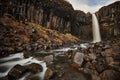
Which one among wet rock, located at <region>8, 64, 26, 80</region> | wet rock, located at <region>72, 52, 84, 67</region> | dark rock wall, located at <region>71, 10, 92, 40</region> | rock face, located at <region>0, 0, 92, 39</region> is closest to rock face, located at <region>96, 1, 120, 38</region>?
dark rock wall, located at <region>71, 10, 92, 40</region>

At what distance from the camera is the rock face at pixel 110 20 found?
46062mm

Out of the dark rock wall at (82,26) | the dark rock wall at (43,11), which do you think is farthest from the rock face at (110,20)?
the dark rock wall at (43,11)

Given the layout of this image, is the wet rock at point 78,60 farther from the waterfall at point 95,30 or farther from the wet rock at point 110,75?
the waterfall at point 95,30

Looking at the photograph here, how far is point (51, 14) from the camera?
46625 millimetres

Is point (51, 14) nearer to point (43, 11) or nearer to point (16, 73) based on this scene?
point (43, 11)

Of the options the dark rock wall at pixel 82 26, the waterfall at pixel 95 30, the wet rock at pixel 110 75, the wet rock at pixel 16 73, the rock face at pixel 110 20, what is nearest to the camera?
the wet rock at pixel 110 75

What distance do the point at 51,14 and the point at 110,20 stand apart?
2421 centimetres

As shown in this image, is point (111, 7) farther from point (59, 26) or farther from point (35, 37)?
point (35, 37)

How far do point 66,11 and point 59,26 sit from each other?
319 inches

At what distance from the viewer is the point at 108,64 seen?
11.4m

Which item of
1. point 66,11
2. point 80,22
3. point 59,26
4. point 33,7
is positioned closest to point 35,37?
point 33,7

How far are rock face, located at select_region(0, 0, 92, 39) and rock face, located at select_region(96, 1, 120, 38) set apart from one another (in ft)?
20.0

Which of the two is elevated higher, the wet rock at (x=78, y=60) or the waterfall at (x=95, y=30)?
the waterfall at (x=95, y=30)

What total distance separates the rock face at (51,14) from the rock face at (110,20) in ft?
20.0
